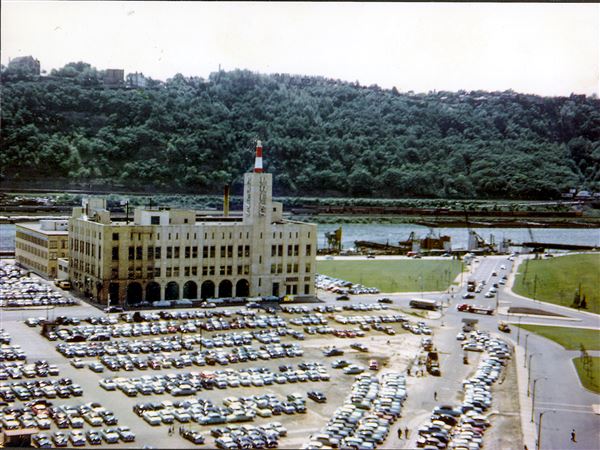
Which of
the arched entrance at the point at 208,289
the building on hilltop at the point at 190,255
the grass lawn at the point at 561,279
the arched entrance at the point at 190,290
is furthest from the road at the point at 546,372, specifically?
the arched entrance at the point at 190,290

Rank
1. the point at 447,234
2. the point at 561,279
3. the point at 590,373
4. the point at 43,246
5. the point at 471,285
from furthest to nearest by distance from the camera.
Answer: the point at 447,234 → the point at 561,279 → the point at 471,285 → the point at 43,246 → the point at 590,373

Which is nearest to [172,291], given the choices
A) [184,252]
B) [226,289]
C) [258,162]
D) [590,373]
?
[184,252]

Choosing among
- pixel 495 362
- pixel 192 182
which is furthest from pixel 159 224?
pixel 192 182

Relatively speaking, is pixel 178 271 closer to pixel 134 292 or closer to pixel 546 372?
pixel 134 292

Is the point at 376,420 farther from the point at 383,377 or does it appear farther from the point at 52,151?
the point at 52,151

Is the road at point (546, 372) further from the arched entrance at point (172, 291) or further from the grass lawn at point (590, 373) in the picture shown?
the arched entrance at point (172, 291)

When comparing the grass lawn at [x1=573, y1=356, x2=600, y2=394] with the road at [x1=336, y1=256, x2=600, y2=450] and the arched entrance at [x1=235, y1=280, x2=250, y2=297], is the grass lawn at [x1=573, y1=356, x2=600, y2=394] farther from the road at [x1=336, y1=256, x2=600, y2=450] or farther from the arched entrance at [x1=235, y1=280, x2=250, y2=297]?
the arched entrance at [x1=235, y1=280, x2=250, y2=297]
